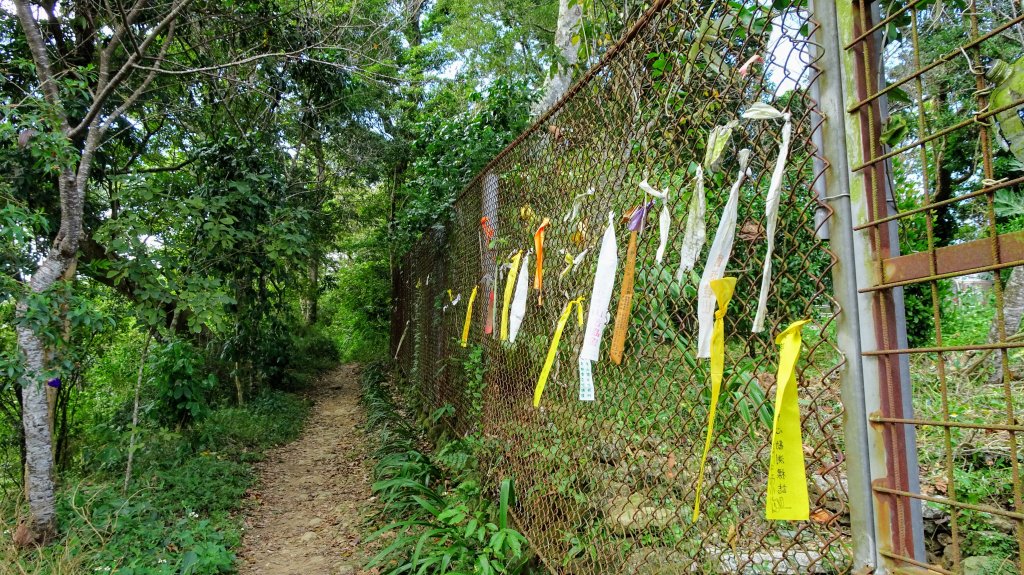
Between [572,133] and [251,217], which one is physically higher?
[251,217]

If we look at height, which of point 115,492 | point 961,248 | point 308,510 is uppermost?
point 961,248

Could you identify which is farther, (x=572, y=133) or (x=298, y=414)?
(x=298, y=414)

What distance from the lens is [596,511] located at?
2.08m

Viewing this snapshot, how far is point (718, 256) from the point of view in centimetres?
114

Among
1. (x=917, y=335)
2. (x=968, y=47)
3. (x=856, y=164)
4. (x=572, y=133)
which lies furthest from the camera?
(x=917, y=335)

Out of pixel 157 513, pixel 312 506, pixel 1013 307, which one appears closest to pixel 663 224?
pixel 1013 307

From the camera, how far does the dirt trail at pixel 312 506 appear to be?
376cm

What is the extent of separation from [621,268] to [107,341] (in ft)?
20.3

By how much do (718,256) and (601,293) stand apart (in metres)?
0.51

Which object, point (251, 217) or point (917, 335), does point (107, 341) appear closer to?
point (251, 217)

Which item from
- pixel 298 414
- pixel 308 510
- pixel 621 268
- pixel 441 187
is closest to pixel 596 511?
pixel 621 268

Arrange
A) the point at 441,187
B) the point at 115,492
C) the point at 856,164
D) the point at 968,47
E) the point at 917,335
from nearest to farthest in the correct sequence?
the point at 968,47 < the point at 856,164 < the point at 917,335 < the point at 115,492 < the point at 441,187

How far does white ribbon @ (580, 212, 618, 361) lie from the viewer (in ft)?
5.27

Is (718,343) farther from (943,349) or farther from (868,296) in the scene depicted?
(943,349)
